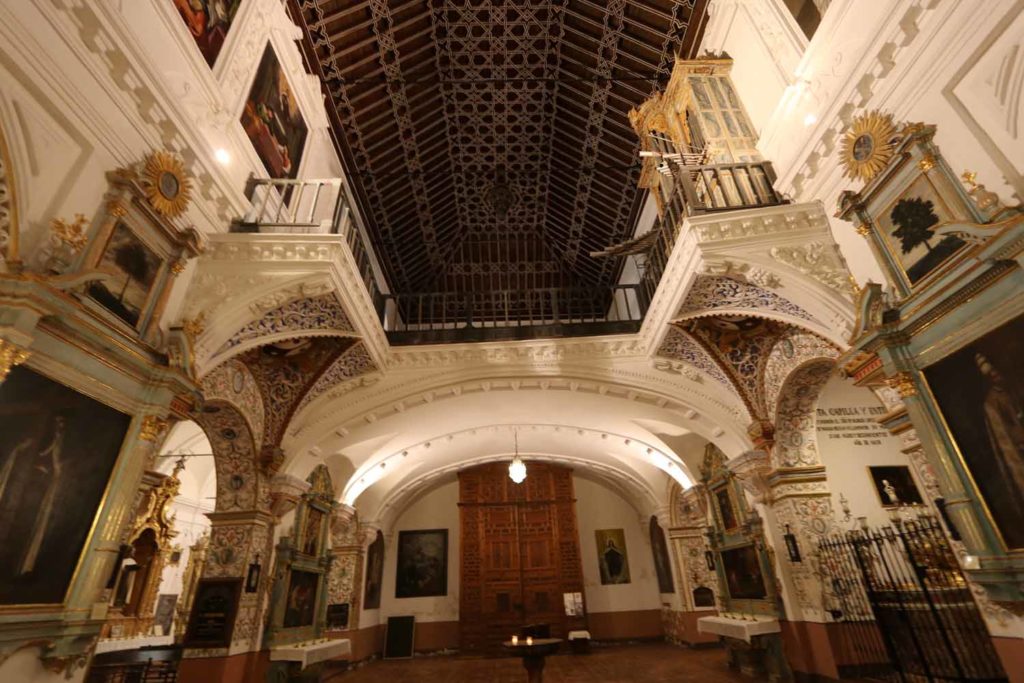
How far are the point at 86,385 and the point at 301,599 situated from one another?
5575 mm

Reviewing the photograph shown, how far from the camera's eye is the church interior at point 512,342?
10.4 feet

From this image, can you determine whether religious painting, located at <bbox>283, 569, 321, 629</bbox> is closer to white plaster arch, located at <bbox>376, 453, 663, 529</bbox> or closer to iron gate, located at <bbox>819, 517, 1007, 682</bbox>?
white plaster arch, located at <bbox>376, 453, 663, 529</bbox>

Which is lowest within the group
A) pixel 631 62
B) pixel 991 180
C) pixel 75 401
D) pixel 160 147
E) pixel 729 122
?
pixel 75 401

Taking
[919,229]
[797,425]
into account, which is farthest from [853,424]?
[919,229]

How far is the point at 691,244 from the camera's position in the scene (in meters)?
5.30

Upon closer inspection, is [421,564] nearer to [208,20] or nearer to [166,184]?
[166,184]

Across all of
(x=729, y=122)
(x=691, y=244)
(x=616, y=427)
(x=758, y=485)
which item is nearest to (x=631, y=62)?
(x=729, y=122)

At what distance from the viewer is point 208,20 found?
5.14m

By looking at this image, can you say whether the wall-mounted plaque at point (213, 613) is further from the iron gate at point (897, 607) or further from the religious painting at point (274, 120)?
the iron gate at point (897, 607)

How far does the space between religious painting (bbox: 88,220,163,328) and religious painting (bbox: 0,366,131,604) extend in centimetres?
69

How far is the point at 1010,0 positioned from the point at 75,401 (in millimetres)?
6124

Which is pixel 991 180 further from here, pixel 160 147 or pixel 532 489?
pixel 532 489

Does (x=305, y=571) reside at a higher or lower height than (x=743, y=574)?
higher

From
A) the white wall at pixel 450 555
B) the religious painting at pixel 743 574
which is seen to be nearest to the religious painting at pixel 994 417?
the religious painting at pixel 743 574
